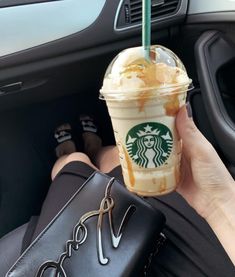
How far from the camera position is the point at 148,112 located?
0.66 meters

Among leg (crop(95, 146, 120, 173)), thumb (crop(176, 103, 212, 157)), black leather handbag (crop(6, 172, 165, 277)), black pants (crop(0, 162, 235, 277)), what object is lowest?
leg (crop(95, 146, 120, 173))

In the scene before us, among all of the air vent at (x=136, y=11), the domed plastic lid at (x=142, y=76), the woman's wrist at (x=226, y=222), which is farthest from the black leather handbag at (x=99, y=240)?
the air vent at (x=136, y=11)

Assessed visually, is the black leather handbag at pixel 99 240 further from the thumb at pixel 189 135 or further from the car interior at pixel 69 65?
the car interior at pixel 69 65

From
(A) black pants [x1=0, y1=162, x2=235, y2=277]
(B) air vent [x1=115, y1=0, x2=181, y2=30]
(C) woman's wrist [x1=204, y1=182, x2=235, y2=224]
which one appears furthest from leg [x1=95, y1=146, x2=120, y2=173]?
(C) woman's wrist [x1=204, y1=182, x2=235, y2=224]

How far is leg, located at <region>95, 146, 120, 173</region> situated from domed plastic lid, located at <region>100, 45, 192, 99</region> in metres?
0.64

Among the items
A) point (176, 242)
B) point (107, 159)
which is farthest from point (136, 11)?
point (176, 242)

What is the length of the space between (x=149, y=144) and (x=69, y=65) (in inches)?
26.7

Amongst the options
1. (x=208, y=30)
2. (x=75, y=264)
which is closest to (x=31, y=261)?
(x=75, y=264)

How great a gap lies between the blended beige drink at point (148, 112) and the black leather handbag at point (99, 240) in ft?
0.47

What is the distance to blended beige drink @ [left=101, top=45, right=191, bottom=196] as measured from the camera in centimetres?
66

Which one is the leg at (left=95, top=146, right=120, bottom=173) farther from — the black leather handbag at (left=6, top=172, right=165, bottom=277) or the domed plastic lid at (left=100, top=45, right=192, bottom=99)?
the domed plastic lid at (left=100, top=45, right=192, bottom=99)

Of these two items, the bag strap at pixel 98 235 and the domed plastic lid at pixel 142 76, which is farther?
the bag strap at pixel 98 235

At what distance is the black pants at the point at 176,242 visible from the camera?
865mm

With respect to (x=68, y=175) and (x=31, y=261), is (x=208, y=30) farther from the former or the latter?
(x=31, y=261)
